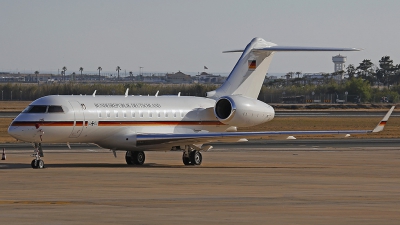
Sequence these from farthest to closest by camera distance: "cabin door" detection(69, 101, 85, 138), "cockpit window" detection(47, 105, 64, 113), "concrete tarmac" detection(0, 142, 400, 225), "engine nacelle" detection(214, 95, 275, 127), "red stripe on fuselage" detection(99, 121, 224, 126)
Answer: "engine nacelle" detection(214, 95, 275, 127), "red stripe on fuselage" detection(99, 121, 224, 126), "cabin door" detection(69, 101, 85, 138), "cockpit window" detection(47, 105, 64, 113), "concrete tarmac" detection(0, 142, 400, 225)

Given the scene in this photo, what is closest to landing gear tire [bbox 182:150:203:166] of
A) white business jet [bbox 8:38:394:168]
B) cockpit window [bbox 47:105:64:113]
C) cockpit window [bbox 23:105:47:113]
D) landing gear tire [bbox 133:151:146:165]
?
white business jet [bbox 8:38:394:168]

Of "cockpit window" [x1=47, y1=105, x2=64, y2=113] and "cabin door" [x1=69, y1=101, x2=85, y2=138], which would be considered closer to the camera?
"cockpit window" [x1=47, y1=105, x2=64, y2=113]

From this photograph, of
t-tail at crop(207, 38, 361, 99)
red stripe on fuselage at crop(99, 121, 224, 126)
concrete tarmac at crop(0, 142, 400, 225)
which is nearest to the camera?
concrete tarmac at crop(0, 142, 400, 225)

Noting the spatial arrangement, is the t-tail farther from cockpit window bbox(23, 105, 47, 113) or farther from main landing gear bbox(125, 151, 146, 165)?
cockpit window bbox(23, 105, 47, 113)

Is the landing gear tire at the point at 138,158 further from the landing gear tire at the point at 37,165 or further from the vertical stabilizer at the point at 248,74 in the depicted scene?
the landing gear tire at the point at 37,165

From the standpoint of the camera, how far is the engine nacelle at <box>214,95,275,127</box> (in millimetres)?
35531

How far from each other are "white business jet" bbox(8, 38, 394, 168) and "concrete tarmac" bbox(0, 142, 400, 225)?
1140 millimetres

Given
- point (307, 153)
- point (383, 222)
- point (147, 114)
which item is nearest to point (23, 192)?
point (383, 222)

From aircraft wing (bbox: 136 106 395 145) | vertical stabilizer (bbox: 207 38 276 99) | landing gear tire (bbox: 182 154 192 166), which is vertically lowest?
landing gear tire (bbox: 182 154 192 166)

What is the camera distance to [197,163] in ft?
116

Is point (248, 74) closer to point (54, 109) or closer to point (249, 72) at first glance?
point (249, 72)

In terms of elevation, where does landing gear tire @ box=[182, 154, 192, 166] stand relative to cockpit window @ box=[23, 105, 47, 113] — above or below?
below

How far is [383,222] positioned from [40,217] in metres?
7.16

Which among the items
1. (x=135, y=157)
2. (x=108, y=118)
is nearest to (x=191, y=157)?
(x=135, y=157)
